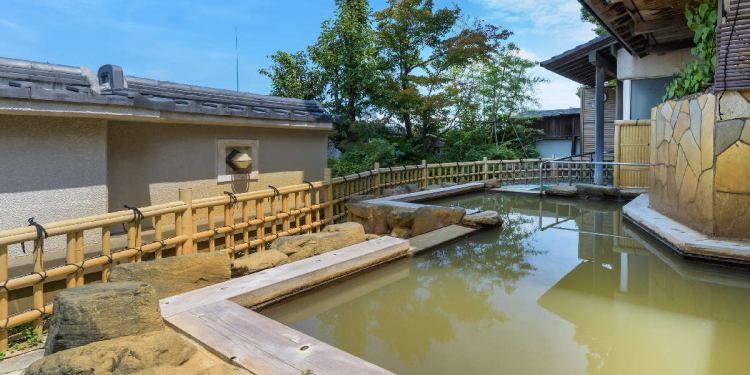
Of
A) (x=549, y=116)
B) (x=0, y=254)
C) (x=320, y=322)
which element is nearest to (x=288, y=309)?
(x=320, y=322)

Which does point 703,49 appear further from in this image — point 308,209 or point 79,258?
point 79,258

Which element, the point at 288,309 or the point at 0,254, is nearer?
the point at 0,254

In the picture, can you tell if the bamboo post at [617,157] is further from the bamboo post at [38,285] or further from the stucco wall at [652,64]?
the bamboo post at [38,285]

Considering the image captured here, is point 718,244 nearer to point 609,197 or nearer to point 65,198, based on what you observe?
point 609,197

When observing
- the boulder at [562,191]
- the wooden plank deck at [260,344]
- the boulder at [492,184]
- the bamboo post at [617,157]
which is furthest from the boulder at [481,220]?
the bamboo post at [617,157]

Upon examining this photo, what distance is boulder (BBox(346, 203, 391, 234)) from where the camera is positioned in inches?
253

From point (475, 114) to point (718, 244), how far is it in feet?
46.7

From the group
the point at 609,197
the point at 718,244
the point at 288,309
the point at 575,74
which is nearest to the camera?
the point at 288,309

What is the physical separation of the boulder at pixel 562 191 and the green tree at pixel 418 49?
20.2ft

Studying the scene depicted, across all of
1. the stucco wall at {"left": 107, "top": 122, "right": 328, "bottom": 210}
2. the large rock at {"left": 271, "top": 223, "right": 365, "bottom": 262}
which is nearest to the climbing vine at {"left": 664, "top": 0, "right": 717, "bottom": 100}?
the large rock at {"left": 271, "top": 223, "right": 365, "bottom": 262}

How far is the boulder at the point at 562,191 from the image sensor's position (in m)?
10.2

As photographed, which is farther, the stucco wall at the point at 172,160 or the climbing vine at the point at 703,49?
the climbing vine at the point at 703,49

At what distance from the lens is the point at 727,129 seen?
5.07 metres

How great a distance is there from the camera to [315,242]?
14.5 feet
